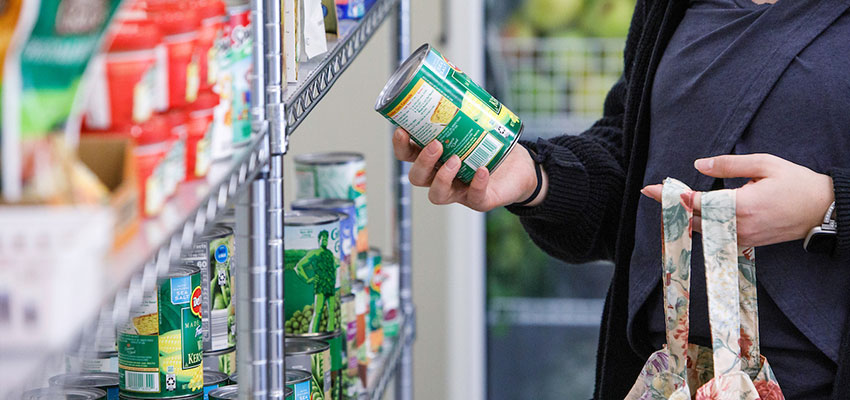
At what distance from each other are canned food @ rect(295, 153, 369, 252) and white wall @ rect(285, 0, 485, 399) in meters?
0.90

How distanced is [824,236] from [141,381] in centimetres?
74

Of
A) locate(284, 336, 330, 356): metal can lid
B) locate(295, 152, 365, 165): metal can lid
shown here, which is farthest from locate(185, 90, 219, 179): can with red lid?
locate(295, 152, 365, 165): metal can lid

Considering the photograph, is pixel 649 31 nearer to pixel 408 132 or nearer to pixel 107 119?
pixel 408 132

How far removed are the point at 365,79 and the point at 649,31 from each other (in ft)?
4.03

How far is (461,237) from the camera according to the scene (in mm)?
2570

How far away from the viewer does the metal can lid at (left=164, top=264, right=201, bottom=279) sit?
2.95ft

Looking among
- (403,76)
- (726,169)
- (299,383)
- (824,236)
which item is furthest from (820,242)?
Result: (299,383)

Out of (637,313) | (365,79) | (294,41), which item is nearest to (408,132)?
(294,41)

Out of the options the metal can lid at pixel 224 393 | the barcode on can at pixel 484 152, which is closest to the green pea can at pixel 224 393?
the metal can lid at pixel 224 393

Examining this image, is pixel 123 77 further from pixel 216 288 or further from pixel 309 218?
pixel 309 218

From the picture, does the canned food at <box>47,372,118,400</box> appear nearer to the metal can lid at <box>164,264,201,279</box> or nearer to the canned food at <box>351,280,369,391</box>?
the metal can lid at <box>164,264,201,279</box>

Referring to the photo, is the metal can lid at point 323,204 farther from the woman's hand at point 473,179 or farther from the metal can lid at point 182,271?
the metal can lid at point 182,271

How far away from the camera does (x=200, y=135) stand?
61cm

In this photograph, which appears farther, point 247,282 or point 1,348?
point 247,282
